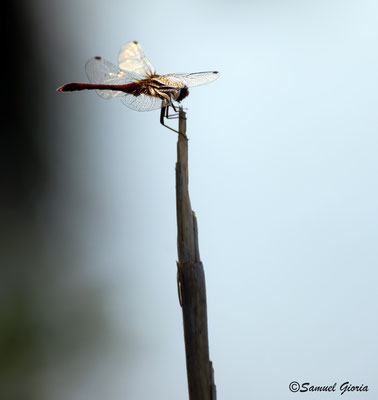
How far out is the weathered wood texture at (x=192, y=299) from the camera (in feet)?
1.11

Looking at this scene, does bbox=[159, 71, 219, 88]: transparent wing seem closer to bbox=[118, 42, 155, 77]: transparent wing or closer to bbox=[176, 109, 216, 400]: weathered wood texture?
bbox=[118, 42, 155, 77]: transparent wing

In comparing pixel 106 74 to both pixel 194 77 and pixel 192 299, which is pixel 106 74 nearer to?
pixel 194 77

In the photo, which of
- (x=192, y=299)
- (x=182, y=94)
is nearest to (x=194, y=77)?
(x=182, y=94)

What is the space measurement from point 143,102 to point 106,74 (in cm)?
8

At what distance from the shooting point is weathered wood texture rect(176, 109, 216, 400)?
34 cm

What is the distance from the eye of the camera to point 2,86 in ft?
2.34

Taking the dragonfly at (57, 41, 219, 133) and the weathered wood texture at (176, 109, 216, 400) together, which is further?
the dragonfly at (57, 41, 219, 133)

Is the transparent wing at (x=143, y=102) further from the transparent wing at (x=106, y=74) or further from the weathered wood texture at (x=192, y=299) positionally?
the weathered wood texture at (x=192, y=299)

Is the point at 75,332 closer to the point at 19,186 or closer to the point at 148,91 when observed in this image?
the point at 19,186

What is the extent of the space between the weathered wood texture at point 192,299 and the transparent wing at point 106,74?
0.70 feet

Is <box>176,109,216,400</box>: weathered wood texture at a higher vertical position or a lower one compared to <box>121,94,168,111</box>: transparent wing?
lower

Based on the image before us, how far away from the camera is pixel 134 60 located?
1.78 ft

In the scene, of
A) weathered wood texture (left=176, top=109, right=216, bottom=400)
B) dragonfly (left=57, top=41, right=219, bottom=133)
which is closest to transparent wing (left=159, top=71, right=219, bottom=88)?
dragonfly (left=57, top=41, right=219, bottom=133)

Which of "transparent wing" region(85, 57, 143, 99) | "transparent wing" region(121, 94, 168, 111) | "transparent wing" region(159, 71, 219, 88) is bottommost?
"transparent wing" region(121, 94, 168, 111)
